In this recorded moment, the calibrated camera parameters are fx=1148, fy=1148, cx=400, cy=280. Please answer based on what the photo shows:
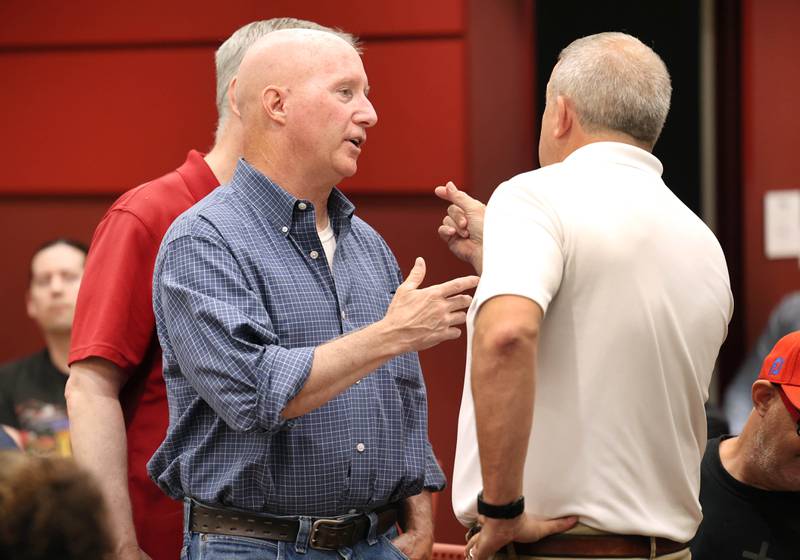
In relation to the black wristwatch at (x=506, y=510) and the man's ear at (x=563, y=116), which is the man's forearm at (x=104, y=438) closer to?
the black wristwatch at (x=506, y=510)

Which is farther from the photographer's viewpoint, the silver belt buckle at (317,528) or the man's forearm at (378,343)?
the silver belt buckle at (317,528)

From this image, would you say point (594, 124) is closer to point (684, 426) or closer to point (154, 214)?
point (684, 426)

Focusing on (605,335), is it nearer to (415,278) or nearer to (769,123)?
(415,278)

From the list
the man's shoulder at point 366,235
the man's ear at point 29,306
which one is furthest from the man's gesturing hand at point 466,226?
the man's ear at point 29,306

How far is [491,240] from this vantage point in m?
1.82

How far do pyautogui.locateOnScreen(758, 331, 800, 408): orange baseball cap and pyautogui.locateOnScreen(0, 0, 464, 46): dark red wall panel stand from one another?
6.98 ft

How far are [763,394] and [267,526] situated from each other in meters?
1.08

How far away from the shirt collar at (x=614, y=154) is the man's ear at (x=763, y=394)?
651mm

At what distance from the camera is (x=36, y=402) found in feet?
12.0

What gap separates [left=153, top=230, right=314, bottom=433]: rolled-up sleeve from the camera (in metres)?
1.82

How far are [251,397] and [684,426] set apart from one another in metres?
0.72

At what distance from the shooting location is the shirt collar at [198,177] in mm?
2387

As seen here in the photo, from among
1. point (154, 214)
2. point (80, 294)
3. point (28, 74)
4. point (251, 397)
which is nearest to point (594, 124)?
point (251, 397)

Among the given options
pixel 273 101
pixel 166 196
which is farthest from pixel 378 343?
pixel 166 196
